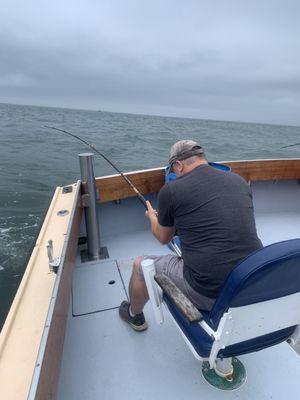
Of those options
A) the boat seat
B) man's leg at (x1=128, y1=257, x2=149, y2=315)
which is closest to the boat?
man's leg at (x1=128, y1=257, x2=149, y2=315)

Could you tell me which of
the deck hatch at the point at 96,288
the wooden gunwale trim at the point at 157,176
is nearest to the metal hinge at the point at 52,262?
the deck hatch at the point at 96,288

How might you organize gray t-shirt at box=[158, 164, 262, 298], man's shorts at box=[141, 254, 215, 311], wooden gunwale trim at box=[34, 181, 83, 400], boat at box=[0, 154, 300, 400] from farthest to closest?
man's shorts at box=[141, 254, 215, 311]
gray t-shirt at box=[158, 164, 262, 298]
boat at box=[0, 154, 300, 400]
wooden gunwale trim at box=[34, 181, 83, 400]

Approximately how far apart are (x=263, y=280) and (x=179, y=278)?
0.57 metres

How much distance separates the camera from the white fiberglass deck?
5.16ft

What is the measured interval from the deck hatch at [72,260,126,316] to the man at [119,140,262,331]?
77 centimetres

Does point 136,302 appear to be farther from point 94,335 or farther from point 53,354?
point 53,354

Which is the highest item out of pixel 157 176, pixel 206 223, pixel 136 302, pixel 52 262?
pixel 206 223

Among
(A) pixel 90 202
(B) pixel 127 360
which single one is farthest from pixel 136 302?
(A) pixel 90 202

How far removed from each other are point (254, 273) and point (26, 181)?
9.40 meters

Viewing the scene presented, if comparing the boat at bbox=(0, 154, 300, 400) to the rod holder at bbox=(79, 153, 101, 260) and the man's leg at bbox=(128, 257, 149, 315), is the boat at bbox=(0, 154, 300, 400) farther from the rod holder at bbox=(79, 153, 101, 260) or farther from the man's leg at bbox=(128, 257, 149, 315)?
the man's leg at bbox=(128, 257, 149, 315)

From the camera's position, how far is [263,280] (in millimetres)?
1046

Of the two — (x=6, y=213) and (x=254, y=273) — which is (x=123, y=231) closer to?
(x=254, y=273)

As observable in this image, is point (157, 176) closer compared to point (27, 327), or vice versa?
point (27, 327)

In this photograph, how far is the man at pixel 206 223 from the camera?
1.34 m
